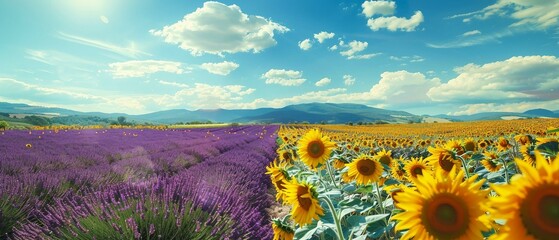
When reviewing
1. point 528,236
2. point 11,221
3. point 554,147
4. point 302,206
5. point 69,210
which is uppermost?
point 554,147

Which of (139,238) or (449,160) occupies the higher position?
(449,160)

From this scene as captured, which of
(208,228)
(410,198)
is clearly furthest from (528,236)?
(208,228)

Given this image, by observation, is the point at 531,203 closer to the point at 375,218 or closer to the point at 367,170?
the point at 375,218

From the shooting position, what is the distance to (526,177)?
0.79 m

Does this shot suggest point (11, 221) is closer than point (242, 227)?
No

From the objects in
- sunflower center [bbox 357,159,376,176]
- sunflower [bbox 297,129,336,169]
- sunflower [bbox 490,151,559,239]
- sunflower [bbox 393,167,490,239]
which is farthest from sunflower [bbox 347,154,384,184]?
sunflower [bbox 490,151,559,239]

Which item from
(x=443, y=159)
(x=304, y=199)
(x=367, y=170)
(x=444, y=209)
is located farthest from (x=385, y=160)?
(x=444, y=209)

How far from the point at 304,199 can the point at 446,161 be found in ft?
4.17

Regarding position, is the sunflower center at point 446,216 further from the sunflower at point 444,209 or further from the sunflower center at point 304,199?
the sunflower center at point 304,199

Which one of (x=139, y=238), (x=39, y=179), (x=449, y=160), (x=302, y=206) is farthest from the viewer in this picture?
(x=39, y=179)

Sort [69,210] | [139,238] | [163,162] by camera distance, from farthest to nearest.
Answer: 1. [163,162]
2. [69,210]
3. [139,238]

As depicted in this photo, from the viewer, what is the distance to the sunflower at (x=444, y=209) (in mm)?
1012

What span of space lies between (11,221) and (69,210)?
960mm

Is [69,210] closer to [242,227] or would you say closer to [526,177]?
[242,227]
